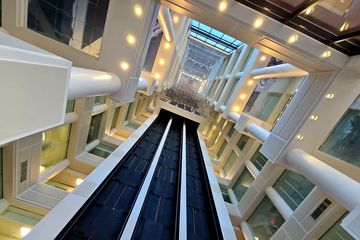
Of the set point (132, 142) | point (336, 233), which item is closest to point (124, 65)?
point (132, 142)

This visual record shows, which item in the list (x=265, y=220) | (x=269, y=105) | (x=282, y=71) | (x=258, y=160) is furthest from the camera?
(x=269, y=105)

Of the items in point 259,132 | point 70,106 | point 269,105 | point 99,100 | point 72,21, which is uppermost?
point 72,21

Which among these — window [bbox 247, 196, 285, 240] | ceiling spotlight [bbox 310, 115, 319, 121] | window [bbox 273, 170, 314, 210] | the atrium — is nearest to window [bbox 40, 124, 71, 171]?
the atrium

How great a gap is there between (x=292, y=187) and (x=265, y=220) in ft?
4.74

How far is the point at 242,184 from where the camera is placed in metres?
9.10

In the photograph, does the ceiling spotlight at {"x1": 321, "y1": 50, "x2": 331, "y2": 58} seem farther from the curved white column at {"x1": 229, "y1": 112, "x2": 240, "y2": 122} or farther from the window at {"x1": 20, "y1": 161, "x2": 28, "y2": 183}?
the window at {"x1": 20, "y1": 161, "x2": 28, "y2": 183}

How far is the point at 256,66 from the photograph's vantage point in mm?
10156

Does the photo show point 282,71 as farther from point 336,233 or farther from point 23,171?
point 23,171

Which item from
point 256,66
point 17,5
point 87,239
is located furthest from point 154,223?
point 256,66

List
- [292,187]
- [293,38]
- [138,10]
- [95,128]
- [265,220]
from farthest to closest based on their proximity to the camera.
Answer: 1. [95,128]
2. [265,220]
3. [292,187]
4. [138,10]
5. [293,38]

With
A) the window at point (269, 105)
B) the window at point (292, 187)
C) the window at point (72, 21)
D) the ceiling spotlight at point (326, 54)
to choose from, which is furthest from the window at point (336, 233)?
the window at point (72, 21)

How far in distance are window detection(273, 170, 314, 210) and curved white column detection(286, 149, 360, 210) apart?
1.74 m

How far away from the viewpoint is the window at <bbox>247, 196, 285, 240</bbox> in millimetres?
5734

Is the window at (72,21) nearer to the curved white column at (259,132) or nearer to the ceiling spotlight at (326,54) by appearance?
the ceiling spotlight at (326,54)
